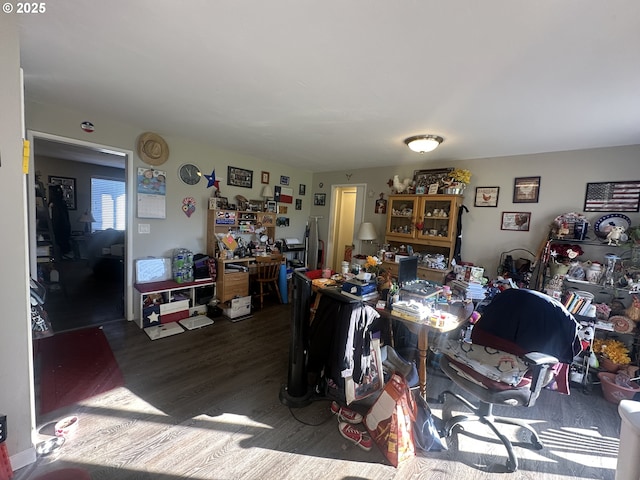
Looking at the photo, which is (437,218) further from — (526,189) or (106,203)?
(106,203)

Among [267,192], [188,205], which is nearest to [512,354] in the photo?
[267,192]

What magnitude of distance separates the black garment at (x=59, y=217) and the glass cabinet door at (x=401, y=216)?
6.41 meters

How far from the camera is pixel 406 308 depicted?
6.64 ft

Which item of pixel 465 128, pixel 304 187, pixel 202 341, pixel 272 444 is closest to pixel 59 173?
pixel 304 187

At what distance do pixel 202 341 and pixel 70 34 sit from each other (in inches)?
105

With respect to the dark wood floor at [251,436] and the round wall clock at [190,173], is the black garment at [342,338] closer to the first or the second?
the dark wood floor at [251,436]

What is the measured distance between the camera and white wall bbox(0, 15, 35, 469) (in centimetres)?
123

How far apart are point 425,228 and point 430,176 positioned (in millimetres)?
759

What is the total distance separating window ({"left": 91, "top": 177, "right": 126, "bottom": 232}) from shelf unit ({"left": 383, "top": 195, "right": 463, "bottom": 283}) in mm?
6425

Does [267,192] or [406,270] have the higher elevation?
[267,192]

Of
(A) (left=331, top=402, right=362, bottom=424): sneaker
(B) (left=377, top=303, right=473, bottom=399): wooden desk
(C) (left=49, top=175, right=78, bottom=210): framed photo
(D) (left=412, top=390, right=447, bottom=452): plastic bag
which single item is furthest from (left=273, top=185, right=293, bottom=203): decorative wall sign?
(C) (left=49, top=175, right=78, bottom=210): framed photo

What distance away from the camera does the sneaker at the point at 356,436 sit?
1667mm

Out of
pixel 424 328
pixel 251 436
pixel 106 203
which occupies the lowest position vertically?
pixel 251 436

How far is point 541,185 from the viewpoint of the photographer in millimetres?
3137
